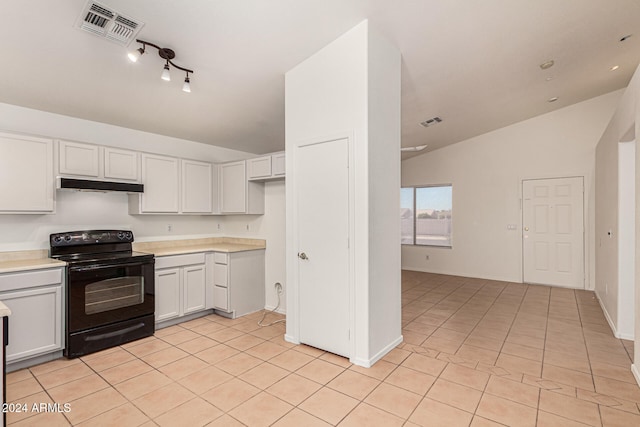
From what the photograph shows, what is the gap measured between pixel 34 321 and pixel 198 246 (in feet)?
6.77

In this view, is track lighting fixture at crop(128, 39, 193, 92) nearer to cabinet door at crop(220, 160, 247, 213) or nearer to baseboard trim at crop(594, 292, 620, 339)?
cabinet door at crop(220, 160, 247, 213)

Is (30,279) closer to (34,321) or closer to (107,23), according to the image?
(34,321)

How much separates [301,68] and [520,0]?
6.50 ft

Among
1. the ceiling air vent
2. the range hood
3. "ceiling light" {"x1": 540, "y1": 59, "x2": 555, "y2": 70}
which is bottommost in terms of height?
the range hood

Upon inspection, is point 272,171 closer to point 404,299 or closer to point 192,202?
point 192,202

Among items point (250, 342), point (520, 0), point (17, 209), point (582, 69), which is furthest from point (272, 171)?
point (582, 69)

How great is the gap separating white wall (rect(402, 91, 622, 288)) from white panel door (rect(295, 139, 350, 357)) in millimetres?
4821

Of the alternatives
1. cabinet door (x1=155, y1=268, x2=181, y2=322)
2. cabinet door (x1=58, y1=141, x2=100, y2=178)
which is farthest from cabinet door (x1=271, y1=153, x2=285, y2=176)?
cabinet door (x1=58, y1=141, x2=100, y2=178)

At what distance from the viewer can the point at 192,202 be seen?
4543 millimetres

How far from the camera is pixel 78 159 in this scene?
3441 millimetres

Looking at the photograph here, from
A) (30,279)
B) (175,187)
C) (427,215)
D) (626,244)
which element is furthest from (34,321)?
(427,215)

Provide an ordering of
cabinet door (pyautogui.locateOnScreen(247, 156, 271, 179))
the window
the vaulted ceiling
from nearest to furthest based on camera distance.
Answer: the vaulted ceiling, cabinet door (pyautogui.locateOnScreen(247, 156, 271, 179)), the window

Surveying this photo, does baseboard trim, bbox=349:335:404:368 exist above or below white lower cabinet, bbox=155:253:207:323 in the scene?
below

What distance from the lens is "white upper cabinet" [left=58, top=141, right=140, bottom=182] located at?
132 inches
